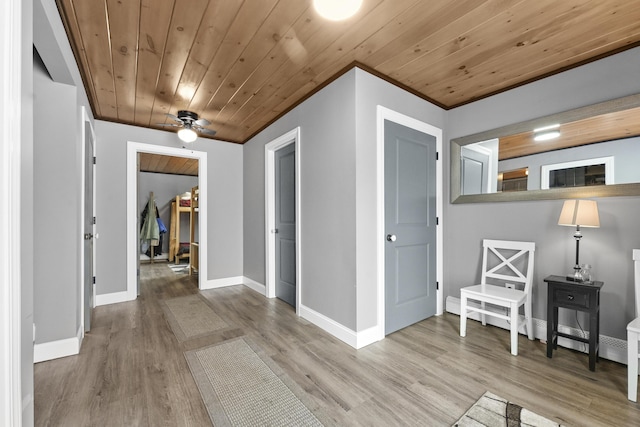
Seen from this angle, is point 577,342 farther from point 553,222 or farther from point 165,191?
point 165,191

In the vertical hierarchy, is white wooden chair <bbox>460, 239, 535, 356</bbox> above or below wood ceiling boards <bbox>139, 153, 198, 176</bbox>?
below

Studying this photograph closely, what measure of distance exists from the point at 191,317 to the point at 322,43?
295cm

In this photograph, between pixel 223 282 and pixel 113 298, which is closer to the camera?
pixel 113 298

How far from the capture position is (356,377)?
1916mm

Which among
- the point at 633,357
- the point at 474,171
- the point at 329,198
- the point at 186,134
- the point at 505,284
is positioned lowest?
the point at 633,357

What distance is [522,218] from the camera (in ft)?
8.55

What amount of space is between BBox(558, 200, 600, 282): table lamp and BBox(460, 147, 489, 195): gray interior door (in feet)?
2.57

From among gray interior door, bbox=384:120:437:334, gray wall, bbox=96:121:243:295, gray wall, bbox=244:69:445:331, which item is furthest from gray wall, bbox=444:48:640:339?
gray wall, bbox=96:121:243:295

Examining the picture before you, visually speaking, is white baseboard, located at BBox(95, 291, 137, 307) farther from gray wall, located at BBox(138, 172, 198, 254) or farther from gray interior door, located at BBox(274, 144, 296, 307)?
gray wall, located at BBox(138, 172, 198, 254)

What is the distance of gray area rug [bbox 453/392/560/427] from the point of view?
1.48 meters

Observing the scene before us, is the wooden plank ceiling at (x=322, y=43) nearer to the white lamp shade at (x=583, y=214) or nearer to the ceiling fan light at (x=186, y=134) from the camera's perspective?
the ceiling fan light at (x=186, y=134)

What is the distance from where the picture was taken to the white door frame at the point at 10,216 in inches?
30.9

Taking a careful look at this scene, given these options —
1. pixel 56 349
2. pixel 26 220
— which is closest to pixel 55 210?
pixel 56 349

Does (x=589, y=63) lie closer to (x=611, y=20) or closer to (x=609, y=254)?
(x=611, y=20)
